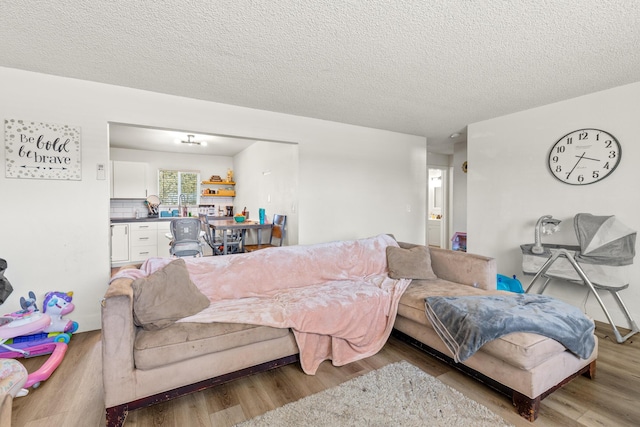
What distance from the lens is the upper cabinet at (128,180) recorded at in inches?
242

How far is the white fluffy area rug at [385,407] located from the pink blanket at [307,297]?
1.09 ft

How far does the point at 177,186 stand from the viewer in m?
6.80

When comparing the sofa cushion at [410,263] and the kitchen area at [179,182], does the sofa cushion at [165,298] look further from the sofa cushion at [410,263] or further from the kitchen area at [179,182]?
the kitchen area at [179,182]

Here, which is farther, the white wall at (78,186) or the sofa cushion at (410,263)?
the sofa cushion at (410,263)

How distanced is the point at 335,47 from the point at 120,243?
5587mm

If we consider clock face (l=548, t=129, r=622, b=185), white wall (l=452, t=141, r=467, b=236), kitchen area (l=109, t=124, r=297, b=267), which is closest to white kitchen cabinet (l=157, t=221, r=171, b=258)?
kitchen area (l=109, t=124, r=297, b=267)

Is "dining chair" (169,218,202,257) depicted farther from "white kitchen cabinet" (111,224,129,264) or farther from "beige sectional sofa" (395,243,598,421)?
"beige sectional sofa" (395,243,598,421)

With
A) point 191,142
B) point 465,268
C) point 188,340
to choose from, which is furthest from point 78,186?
point 465,268

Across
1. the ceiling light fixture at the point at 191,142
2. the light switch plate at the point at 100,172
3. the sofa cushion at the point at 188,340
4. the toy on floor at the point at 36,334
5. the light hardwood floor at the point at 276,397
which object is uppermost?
the ceiling light fixture at the point at 191,142

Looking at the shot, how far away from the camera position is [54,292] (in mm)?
2684

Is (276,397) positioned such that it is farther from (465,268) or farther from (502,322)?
(465,268)

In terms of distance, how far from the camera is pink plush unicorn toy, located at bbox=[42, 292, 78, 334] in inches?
101

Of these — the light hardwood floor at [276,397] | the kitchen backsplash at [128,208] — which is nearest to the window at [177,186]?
the kitchen backsplash at [128,208]

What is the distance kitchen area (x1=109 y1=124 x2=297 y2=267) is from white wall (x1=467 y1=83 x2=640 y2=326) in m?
2.80
